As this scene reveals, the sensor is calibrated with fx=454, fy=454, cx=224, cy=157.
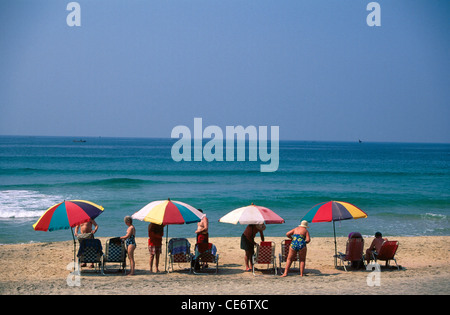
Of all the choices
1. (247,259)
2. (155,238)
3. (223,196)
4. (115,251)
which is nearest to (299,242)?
(247,259)

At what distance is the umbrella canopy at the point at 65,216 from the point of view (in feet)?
31.3

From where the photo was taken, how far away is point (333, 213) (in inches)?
408

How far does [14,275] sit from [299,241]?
6.79 meters

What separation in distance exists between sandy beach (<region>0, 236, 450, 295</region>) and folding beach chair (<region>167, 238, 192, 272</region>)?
32cm

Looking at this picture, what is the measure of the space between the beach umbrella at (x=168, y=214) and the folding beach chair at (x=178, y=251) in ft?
2.89

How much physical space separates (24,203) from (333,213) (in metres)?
21.2

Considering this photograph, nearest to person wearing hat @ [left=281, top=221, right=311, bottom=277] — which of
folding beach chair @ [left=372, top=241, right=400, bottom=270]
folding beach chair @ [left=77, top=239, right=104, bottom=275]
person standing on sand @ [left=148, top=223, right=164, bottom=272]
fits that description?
folding beach chair @ [left=372, top=241, right=400, bottom=270]

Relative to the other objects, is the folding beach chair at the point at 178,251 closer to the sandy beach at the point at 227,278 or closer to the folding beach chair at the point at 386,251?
the sandy beach at the point at 227,278

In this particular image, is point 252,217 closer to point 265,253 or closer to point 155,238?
point 265,253

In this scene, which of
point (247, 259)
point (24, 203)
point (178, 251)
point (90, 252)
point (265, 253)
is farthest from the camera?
point (24, 203)
